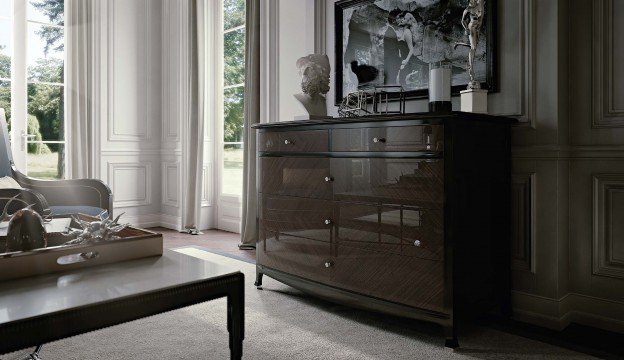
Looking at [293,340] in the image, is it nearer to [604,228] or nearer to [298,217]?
[298,217]

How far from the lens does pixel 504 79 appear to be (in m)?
2.07

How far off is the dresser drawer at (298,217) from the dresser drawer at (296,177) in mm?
33

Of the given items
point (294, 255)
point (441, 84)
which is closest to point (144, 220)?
point (294, 255)

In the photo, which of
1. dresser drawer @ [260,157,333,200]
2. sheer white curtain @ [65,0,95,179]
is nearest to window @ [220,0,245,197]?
sheer white curtain @ [65,0,95,179]

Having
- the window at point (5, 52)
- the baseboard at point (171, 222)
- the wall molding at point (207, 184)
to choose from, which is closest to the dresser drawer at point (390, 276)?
the wall molding at point (207, 184)

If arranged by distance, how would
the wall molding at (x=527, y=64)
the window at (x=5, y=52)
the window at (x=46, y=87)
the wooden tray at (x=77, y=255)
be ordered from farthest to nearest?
the window at (x=46, y=87) < the window at (x=5, y=52) < the wall molding at (x=527, y=64) < the wooden tray at (x=77, y=255)

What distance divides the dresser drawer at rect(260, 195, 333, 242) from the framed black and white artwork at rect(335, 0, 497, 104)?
75cm

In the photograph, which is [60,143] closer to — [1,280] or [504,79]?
[1,280]

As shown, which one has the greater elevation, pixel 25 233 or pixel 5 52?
pixel 5 52

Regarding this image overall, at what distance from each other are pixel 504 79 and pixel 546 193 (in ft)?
1.65

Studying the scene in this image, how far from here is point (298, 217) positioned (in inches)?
86.4

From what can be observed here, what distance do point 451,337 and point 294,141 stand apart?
104 cm

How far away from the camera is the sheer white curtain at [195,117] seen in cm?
410

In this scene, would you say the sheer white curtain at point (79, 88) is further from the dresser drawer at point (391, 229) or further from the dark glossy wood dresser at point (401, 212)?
the dresser drawer at point (391, 229)
